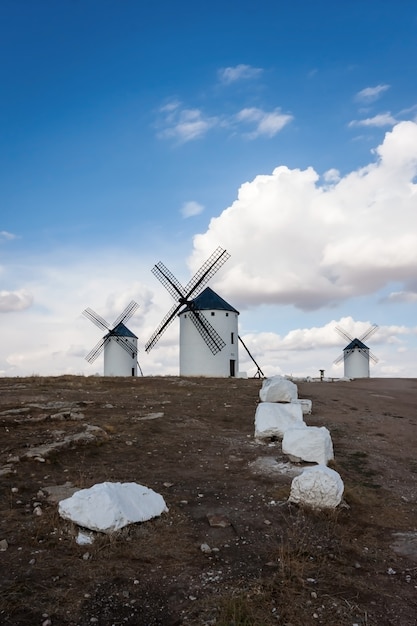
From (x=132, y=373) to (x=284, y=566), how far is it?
45591 millimetres

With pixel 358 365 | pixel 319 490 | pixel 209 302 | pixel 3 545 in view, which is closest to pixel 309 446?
pixel 319 490

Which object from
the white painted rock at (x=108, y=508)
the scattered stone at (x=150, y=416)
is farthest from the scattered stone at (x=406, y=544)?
the scattered stone at (x=150, y=416)

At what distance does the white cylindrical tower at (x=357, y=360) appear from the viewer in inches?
2123

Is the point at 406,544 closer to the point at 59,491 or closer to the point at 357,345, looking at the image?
the point at 59,491

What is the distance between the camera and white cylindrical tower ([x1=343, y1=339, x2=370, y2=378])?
53.9m

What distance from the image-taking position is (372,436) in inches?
593

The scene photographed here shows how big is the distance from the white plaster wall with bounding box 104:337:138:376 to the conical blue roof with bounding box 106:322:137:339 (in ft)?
1.55

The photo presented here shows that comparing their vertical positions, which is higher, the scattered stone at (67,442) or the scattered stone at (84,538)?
the scattered stone at (67,442)

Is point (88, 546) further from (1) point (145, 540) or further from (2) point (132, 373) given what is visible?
(2) point (132, 373)

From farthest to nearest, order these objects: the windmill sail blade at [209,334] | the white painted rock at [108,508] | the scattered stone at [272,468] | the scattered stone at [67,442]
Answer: the windmill sail blade at [209,334] < the scattered stone at [67,442] < the scattered stone at [272,468] < the white painted rock at [108,508]

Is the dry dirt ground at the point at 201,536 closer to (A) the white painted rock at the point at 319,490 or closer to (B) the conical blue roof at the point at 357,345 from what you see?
(A) the white painted rock at the point at 319,490

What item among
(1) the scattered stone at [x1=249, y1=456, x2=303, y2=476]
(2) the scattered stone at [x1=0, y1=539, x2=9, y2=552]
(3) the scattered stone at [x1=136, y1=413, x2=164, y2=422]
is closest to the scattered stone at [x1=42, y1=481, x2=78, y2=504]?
(2) the scattered stone at [x1=0, y1=539, x2=9, y2=552]

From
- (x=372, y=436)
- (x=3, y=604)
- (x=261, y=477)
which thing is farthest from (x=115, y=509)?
(x=372, y=436)

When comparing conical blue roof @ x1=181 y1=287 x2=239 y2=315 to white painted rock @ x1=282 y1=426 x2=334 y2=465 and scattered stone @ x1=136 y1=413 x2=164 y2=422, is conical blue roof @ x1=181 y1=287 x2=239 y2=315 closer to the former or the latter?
scattered stone @ x1=136 y1=413 x2=164 y2=422
